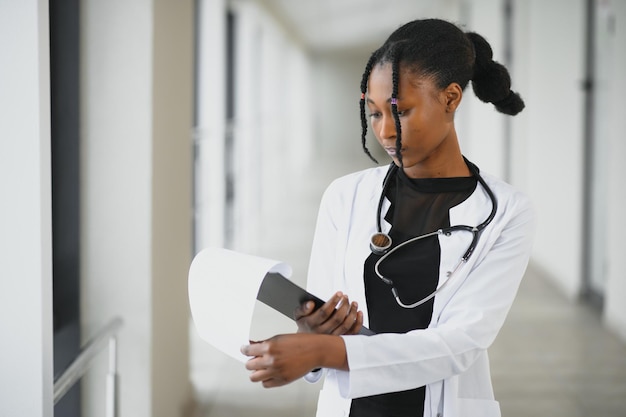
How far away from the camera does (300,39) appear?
47.2 ft

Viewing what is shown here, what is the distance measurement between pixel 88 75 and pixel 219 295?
57.1 inches

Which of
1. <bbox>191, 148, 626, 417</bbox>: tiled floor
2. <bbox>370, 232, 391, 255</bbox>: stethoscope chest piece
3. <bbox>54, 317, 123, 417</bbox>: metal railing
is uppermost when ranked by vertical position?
<bbox>370, 232, 391, 255</bbox>: stethoscope chest piece

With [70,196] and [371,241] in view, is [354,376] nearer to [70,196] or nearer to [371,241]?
[371,241]

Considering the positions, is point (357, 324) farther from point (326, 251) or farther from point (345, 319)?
point (326, 251)

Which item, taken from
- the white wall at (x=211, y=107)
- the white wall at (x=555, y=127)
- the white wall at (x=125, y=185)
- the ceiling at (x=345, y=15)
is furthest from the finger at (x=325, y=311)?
the ceiling at (x=345, y=15)

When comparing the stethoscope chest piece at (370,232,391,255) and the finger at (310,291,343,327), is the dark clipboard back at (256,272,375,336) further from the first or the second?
the stethoscope chest piece at (370,232,391,255)

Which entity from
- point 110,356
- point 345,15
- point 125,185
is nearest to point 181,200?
point 125,185

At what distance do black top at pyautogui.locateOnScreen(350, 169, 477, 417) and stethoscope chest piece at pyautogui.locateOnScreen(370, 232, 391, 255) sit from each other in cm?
1

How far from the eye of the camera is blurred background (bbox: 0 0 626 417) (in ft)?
4.64

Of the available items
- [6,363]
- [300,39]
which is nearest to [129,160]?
[6,363]

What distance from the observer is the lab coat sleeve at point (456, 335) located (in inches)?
38.2

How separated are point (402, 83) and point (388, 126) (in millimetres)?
61

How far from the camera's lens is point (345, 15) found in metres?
10.8

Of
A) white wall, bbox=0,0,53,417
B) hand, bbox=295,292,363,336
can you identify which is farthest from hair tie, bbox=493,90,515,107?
white wall, bbox=0,0,53,417
